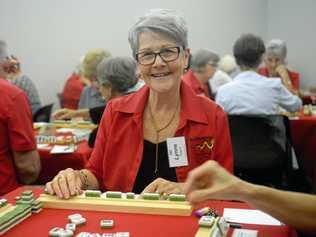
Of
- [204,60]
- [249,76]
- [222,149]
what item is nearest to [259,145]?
[249,76]

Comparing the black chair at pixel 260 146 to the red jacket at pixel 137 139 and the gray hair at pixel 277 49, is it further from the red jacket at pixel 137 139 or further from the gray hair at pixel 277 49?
the gray hair at pixel 277 49

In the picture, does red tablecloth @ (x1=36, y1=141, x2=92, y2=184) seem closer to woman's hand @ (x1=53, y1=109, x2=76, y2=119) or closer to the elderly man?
the elderly man

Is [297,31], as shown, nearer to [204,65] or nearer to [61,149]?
[204,65]

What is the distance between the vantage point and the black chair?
11.9ft

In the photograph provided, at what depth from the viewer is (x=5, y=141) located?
9.73ft

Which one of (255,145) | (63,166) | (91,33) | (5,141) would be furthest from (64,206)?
(91,33)

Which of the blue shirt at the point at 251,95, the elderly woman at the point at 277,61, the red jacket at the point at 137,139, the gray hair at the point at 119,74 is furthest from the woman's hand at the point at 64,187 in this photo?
the elderly woman at the point at 277,61

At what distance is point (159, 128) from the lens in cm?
239

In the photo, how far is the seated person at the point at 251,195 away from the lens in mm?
1300

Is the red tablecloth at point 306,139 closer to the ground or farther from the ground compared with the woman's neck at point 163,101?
closer to the ground

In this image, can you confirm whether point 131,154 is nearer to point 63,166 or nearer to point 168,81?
point 168,81

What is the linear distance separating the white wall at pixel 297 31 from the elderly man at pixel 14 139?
622 centimetres

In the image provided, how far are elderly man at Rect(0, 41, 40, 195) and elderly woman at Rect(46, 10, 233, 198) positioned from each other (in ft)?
2.54

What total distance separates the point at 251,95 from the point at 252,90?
1.7 inches
